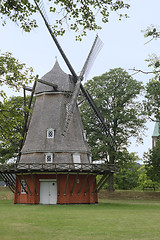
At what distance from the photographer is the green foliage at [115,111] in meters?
40.6

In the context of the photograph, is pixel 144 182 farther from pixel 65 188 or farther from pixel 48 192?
pixel 65 188

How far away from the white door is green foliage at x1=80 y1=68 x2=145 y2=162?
36.3 feet

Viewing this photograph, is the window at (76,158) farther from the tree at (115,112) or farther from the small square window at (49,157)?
the tree at (115,112)

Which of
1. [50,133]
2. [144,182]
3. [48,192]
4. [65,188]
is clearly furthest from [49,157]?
[144,182]

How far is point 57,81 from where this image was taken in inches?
1292

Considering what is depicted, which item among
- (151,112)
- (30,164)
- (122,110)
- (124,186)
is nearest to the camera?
(30,164)

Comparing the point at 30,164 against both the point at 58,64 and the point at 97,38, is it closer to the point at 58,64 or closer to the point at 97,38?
the point at 58,64

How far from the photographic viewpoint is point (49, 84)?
103 feet

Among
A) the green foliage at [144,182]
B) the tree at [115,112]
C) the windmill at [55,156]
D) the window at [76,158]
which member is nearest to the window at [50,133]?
the windmill at [55,156]

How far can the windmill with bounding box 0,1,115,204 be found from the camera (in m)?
28.8

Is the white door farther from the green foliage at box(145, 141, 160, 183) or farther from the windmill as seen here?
the green foliage at box(145, 141, 160, 183)

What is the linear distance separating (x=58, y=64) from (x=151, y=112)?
1149 centimetres

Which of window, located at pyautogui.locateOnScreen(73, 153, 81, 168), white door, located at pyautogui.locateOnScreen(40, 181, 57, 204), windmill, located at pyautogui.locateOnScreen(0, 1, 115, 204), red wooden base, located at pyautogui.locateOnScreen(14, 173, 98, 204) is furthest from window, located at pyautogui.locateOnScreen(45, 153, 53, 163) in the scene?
window, located at pyautogui.locateOnScreen(73, 153, 81, 168)

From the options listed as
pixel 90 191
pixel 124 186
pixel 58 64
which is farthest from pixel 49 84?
pixel 124 186
